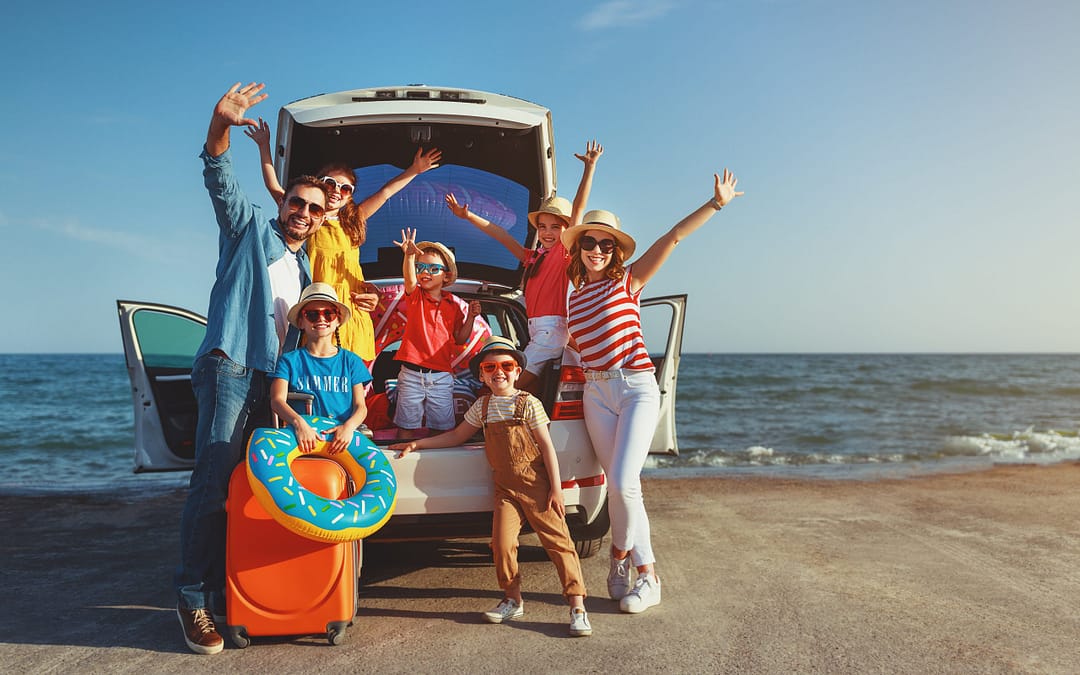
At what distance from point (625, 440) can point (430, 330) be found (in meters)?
1.31

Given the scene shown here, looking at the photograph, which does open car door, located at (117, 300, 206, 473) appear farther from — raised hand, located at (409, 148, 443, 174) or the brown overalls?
the brown overalls

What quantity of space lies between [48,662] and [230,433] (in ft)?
3.81

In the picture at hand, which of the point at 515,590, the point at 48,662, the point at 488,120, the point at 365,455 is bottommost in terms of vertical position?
the point at 48,662

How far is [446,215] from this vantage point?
17.0ft

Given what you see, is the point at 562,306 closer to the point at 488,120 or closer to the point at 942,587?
the point at 488,120

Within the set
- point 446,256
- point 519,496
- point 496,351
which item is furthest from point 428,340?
point 519,496

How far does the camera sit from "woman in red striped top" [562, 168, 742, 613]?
12.4ft

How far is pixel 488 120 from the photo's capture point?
425 cm

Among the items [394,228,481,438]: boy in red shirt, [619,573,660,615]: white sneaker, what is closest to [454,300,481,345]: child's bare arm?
[394,228,481,438]: boy in red shirt

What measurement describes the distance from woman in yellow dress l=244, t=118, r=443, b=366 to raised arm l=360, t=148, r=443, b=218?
7cm

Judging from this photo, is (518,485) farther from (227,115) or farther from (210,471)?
(227,115)

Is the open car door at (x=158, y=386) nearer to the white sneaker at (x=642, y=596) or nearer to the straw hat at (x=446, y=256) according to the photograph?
the straw hat at (x=446, y=256)

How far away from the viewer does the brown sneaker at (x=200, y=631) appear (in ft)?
10.7

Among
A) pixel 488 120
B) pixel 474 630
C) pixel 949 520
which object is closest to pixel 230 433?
pixel 474 630
